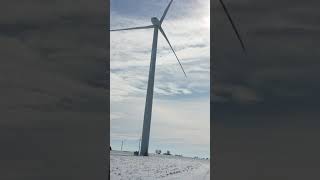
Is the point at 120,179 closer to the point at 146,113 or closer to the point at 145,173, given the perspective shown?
the point at 145,173

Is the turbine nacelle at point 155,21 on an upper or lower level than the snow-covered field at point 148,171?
upper

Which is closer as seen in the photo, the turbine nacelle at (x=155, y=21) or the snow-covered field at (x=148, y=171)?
the snow-covered field at (x=148, y=171)

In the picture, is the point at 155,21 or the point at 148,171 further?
the point at 155,21

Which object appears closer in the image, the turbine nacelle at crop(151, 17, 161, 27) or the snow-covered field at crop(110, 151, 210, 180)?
the snow-covered field at crop(110, 151, 210, 180)

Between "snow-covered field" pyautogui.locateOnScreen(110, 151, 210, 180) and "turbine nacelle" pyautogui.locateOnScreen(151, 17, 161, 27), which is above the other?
"turbine nacelle" pyautogui.locateOnScreen(151, 17, 161, 27)

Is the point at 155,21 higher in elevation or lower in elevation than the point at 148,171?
higher

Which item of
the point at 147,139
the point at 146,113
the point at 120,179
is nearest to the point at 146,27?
the point at 146,113
